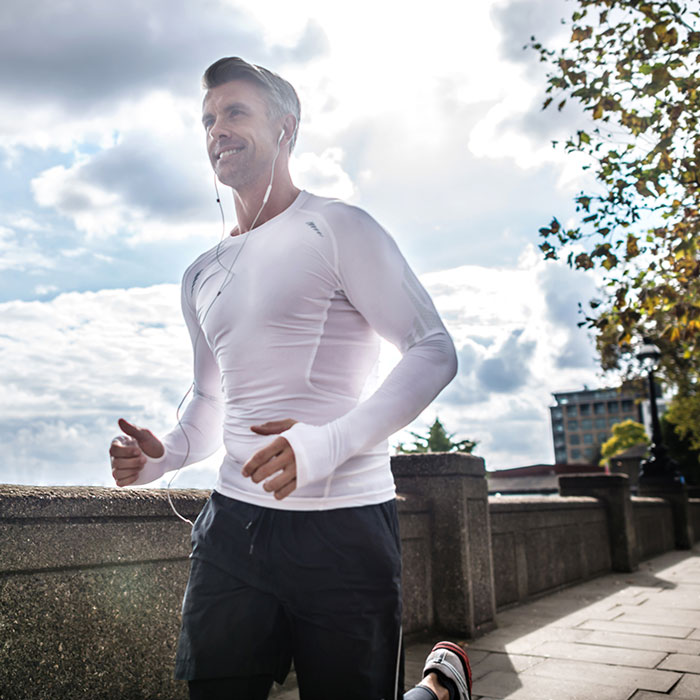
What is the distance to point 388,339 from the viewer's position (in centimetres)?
170

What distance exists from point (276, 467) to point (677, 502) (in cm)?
1844

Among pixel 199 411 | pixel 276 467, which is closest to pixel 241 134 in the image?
pixel 199 411

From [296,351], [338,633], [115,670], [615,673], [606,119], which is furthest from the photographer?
[606,119]

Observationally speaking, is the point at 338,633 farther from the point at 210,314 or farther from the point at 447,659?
the point at 447,659

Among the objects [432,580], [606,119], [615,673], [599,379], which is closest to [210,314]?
[615,673]

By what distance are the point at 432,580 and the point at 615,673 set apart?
170 centimetres

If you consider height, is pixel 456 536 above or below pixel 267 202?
below

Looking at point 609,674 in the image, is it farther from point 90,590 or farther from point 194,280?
point 194,280

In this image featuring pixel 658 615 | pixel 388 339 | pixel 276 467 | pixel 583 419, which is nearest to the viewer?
pixel 276 467

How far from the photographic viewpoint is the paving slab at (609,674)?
190 inches

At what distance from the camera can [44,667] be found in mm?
3193

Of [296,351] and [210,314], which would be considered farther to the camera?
[210,314]

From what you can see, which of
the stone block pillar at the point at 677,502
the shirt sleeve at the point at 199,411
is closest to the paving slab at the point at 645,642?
the shirt sleeve at the point at 199,411

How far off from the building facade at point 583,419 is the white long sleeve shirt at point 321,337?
131 m
